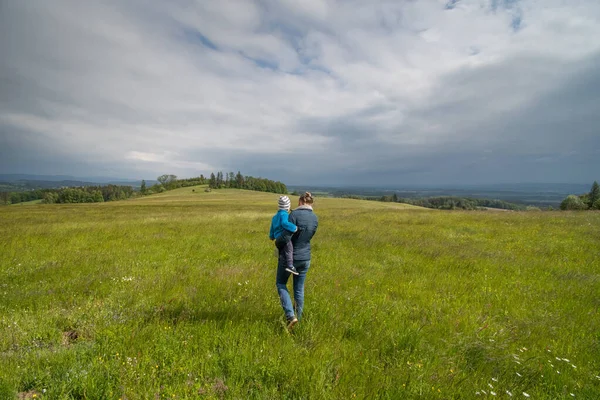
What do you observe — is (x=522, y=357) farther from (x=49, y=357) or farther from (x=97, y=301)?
(x=97, y=301)

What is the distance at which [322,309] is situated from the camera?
18.9ft

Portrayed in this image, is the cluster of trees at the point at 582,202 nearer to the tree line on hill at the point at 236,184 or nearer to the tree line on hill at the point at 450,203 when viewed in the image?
the tree line on hill at the point at 450,203

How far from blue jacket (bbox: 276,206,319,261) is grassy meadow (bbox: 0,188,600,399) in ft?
4.56

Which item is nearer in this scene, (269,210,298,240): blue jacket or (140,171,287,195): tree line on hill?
(269,210,298,240): blue jacket

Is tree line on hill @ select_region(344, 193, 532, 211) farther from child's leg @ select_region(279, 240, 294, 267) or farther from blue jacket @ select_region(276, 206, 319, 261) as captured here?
child's leg @ select_region(279, 240, 294, 267)

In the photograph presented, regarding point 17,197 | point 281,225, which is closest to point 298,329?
point 281,225

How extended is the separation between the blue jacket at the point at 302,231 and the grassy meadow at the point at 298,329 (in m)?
1.39

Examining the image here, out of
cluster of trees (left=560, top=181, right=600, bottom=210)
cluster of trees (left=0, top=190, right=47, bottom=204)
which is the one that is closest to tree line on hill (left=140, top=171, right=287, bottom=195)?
cluster of trees (left=0, top=190, right=47, bottom=204)

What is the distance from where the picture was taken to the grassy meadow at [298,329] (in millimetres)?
3441

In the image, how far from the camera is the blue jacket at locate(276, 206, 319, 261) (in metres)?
5.00

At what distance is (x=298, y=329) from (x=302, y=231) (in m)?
1.83

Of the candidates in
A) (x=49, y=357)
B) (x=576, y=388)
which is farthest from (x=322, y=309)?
(x=49, y=357)

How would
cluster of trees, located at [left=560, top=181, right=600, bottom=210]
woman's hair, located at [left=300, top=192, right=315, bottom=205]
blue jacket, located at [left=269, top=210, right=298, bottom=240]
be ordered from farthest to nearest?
1. cluster of trees, located at [left=560, top=181, right=600, bottom=210]
2. woman's hair, located at [left=300, top=192, right=315, bottom=205]
3. blue jacket, located at [left=269, top=210, right=298, bottom=240]

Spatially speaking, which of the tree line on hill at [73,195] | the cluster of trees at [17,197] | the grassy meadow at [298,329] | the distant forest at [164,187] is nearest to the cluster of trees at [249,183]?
the distant forest at [164,187]
